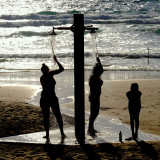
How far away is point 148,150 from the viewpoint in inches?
319

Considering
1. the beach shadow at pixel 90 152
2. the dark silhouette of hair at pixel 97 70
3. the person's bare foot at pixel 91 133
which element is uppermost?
the dark silhouette of hair at pixel 97 70

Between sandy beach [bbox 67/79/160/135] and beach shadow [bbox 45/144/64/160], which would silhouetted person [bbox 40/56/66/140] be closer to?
beach shadow [bbox 45/144/64/160]

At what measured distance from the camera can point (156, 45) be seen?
3216 centimetres

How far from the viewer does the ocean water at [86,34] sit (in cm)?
2573

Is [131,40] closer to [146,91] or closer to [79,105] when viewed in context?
[146,91]

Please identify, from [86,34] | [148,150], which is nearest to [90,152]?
[148,150]

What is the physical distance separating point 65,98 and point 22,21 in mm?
33965

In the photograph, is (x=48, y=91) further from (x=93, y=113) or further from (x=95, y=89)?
(x=93, y=113)

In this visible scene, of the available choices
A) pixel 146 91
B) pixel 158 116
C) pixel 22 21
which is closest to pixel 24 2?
pixel 22 21

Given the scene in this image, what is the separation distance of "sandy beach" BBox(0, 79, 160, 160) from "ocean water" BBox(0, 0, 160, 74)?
6.59 ft

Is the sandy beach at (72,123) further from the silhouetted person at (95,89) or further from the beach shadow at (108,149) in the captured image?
the silhouetted person at (95,89)

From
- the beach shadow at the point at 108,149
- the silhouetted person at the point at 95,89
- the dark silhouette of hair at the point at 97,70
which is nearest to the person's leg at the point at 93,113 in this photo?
the silhouetted person at the point at 95,89

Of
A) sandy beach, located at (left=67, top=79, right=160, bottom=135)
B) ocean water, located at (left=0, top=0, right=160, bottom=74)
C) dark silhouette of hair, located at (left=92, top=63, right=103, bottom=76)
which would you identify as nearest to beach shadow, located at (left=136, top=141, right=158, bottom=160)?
sandy beach, located at (left=67, top=79, right=160, bottom=135)

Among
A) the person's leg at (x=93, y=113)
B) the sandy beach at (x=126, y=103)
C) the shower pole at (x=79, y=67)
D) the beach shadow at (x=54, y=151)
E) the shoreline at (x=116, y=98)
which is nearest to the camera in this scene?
the beach shadow at (x=54, y=151)
